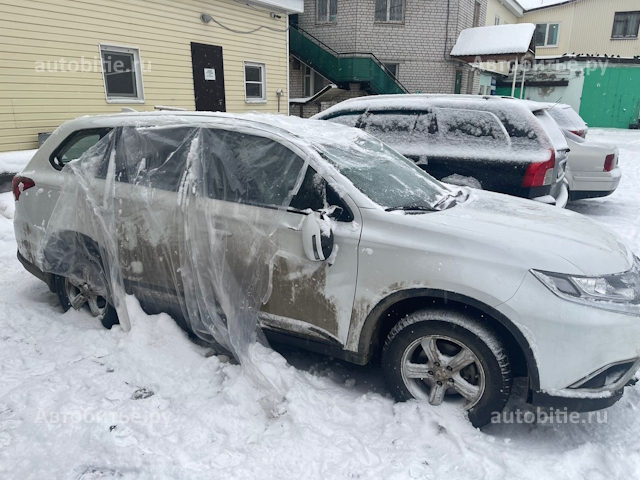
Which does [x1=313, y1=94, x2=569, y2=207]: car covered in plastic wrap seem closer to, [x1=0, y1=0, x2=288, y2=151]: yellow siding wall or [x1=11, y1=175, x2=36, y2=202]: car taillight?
[x1=11, y1=175, x2=36, y2=202]: car taillight

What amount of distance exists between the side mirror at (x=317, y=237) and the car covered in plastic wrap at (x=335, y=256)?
14mm

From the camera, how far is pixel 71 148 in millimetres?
3781

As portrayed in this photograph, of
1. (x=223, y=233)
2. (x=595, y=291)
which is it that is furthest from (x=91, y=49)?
(x=595, y=291)

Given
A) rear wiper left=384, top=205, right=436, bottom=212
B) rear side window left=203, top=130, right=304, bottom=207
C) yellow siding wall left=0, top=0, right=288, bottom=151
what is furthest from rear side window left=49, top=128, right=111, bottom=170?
yellow siding wall left=0, top=0, right=288, bottom=151

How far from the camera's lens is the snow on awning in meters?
19.0

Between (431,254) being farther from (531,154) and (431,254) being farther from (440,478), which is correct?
(531,154)

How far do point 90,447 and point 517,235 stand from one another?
256 cm

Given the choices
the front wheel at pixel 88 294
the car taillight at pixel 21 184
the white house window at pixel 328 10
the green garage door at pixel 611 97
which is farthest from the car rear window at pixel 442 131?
the green garage door at pixel 611 97

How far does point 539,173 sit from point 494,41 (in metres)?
16.8

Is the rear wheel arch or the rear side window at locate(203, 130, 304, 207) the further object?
the rear side window at locate(203, 130, 304, 207)

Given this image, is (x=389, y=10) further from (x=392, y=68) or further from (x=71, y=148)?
(x=71, y=148)

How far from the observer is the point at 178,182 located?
10.6 ft

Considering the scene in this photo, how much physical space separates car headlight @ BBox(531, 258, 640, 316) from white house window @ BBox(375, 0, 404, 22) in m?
19.2

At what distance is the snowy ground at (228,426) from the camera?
2414mm
